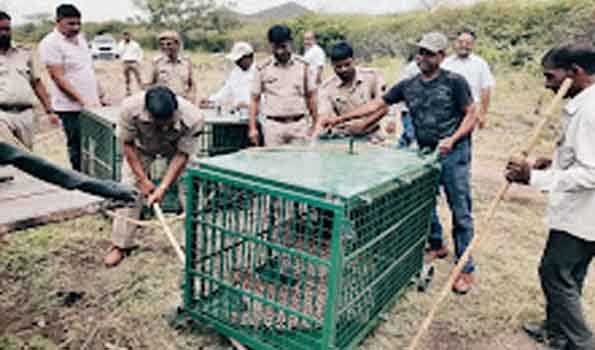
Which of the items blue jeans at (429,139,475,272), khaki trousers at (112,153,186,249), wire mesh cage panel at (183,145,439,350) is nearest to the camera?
wire mesh cage panel at (183,145,439,350)

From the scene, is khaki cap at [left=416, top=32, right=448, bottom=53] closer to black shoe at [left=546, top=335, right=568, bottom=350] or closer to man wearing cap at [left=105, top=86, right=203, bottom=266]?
man wearing cap at [left=105, top=86, right=203, bottom=266]

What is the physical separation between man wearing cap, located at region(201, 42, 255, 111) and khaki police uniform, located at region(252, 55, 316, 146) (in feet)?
3.16

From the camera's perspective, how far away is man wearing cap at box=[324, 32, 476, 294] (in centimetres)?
358

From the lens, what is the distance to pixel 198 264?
2906 mm

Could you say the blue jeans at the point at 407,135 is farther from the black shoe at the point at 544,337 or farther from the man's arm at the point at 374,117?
the black shoe at the point at 544,337

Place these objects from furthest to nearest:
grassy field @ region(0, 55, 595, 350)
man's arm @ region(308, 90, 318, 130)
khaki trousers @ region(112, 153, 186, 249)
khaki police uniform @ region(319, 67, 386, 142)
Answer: man's arm @ region(308, 90, 318, 130) < khaki police uniform @ region(319, 67, 386, 142) < khaki trousers @ region(112, 153, 186, 249) < grassy field @ region(0, 55, 595, 350)

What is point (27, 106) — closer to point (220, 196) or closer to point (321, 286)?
point (220, 196)

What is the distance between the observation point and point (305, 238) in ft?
7.88

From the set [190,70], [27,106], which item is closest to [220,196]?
[27,106]

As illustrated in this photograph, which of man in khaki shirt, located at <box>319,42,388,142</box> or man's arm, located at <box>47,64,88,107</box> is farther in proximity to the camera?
man's arm, located at <box>47,64,88,107</box>

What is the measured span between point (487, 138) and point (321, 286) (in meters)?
7.78

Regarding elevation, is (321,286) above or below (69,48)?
below

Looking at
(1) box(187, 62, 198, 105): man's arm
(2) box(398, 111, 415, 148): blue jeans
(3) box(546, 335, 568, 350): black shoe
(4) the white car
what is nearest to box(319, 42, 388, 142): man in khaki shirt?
(2) box(398, 111, 415, 148): blue jeans

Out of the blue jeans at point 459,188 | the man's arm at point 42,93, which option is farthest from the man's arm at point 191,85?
the blue jeans at point 459,188
